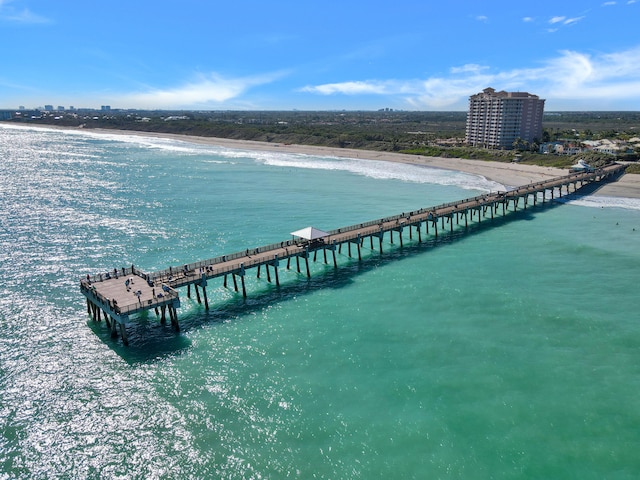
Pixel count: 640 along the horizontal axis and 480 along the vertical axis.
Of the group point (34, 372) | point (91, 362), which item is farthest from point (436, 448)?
point (34, 372)

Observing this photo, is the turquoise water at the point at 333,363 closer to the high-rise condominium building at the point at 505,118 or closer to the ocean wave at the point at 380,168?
the ocean wave at the point at 380,168

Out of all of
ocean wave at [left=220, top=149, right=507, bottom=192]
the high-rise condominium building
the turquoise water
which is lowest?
the turquoise water

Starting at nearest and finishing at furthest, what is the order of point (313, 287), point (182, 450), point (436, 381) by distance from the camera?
point (182, 450) → point (436, 381) → point (313, 287)

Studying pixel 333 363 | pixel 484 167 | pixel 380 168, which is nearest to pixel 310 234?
pixel 333 363

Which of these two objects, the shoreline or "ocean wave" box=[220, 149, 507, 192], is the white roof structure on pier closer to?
"ocean wave" box=[220, 149, 507, 192]

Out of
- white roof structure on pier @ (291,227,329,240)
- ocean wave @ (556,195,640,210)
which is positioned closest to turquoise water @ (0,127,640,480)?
white roof structure on pier @ (291,227,329,240)

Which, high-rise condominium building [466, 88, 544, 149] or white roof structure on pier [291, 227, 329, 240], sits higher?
high-rise condominium building [466, 88, 544, 149]

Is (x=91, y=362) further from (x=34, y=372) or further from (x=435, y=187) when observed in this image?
(x=435, y=187)
